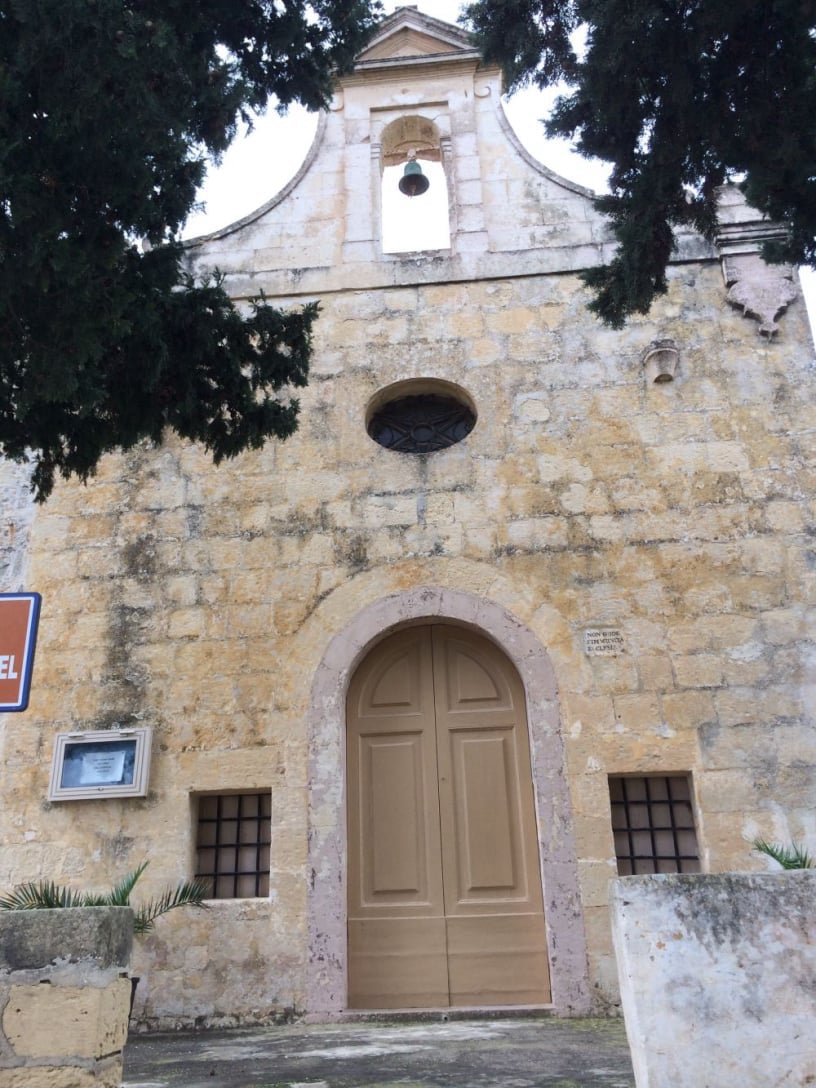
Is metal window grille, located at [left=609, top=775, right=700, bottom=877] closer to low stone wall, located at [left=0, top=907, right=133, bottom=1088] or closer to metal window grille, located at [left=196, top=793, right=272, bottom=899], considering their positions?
metal window grille, located at [left=196, top=793, right=272, bottom=899]

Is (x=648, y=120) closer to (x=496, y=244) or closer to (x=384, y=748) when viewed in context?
(x=496, y=244)

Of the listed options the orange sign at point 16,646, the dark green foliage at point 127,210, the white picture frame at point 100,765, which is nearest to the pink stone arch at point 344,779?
the white picture frame at point 100,765

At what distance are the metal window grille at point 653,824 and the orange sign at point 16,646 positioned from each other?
4.68 meters

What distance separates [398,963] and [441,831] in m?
0.94

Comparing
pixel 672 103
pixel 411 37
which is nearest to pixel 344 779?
pixel 672 103

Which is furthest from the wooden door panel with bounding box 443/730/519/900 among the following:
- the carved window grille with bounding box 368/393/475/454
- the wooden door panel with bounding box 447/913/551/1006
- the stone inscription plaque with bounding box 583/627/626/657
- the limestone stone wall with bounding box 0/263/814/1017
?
the carved window grille with bounding box 368/393/475/454

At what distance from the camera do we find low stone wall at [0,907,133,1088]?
10.1 feet

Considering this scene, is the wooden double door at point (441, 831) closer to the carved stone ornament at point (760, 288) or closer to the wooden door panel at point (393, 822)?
the wooden door panel at point (393, 822)

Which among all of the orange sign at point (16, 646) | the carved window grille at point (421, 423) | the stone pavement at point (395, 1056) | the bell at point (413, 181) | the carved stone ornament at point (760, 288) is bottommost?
the stone pavement at point (395, 1056)

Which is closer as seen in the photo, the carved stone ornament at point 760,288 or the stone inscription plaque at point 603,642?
the stone inscription plaque at point 603,642

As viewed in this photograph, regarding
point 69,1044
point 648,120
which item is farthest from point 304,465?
point 69,1044

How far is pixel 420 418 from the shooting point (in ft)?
27.3

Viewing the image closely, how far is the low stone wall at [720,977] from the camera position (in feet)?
9.36

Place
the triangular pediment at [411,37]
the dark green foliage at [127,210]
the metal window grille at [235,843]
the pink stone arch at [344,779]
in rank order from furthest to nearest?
the triangular pediment at [411,37], the metal window grille at [235,843], the pink stone arch at [344,779], the dark green foliage at [127,210]
